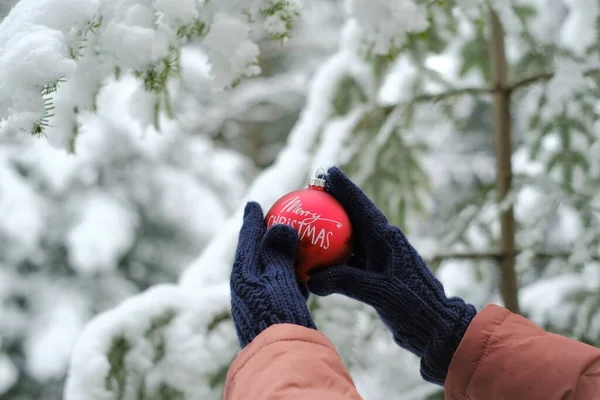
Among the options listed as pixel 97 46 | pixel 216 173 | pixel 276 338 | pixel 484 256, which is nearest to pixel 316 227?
pixel 276 338

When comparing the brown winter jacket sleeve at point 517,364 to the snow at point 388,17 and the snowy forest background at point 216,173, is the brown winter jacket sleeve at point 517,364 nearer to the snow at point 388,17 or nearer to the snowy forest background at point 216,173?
the snowy forest background at point 216,173

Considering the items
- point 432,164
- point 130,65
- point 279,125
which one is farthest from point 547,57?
point 279,125

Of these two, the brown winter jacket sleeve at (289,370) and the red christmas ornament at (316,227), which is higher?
the red christmas ornament at (316,227)

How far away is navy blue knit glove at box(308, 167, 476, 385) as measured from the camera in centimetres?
120

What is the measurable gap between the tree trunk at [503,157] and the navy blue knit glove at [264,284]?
1.30 m

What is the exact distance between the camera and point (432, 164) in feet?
19.5

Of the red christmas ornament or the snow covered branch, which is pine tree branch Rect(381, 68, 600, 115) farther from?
the red christmas ornament

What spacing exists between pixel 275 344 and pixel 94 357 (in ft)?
2.50

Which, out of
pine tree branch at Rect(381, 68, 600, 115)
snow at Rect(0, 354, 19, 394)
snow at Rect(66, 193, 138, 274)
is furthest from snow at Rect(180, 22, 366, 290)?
snow at Rect(0, 354, 19, 394)

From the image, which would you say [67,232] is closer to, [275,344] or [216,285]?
[216,285]

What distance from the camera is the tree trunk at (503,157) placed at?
7.23ft

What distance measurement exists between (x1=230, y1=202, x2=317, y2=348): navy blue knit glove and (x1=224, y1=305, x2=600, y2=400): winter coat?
49 millimetres

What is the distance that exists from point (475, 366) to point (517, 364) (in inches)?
3.3

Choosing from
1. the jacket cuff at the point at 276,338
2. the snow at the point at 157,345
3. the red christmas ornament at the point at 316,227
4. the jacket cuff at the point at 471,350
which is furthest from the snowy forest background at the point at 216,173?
the jacket cuff at the point at 471,350
